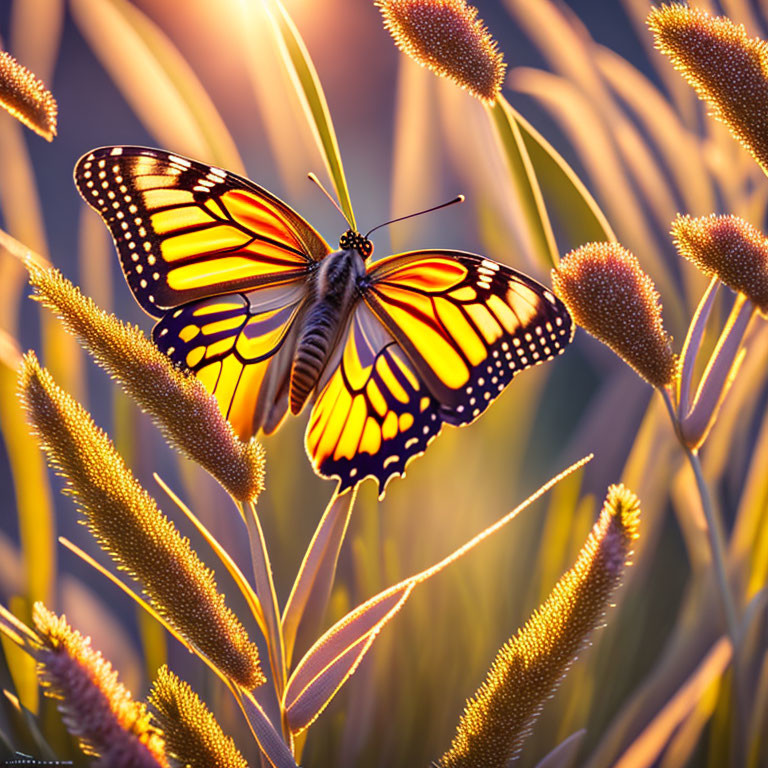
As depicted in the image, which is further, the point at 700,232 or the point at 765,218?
the point at 765,218

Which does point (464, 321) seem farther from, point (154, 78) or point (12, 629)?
point (12, 629)

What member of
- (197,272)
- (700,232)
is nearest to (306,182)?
(197,272)

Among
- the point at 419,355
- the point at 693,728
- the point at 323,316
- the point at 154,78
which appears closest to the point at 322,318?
the point at 323,316

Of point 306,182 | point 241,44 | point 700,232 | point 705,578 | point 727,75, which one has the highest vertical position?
point 241,44

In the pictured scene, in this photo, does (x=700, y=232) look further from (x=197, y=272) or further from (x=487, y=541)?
(x=197, y=272)

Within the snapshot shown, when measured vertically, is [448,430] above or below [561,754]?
above

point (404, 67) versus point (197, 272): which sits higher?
point (404, 67)
